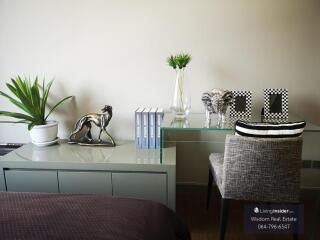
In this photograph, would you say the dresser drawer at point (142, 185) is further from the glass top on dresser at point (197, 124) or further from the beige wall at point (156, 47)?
the beige wall at point (156, 47)

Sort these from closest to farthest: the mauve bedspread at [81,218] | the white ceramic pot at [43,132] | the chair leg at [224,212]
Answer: the mauve bedspread at [81,218] → the chair leg at [224,212] → the white ceramic pot at [43,132]

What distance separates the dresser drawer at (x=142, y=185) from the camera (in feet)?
5.14

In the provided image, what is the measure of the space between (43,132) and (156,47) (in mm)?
1088

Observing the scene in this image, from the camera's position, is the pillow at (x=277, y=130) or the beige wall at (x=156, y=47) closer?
the pillow at (x=277, y=130)

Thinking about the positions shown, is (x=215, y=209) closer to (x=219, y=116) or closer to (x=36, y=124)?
(x=219, y=116)

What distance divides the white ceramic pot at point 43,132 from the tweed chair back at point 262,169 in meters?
1.32

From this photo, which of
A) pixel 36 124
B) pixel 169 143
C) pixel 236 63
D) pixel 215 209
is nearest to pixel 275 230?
pixel 215 209

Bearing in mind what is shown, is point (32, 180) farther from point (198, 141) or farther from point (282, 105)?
point (282, 105)

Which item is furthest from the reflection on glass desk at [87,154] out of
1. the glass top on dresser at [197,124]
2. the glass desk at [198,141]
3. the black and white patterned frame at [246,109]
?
the black and white patterned frame at [246,109]

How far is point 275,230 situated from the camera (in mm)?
1550

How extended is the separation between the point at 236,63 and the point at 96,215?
151 cm

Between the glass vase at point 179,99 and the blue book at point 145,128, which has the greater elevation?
the glass vase at point 179,99

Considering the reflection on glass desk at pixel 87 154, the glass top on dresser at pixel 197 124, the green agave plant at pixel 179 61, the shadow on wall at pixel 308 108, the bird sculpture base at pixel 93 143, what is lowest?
the reflection on glass desk at pixel 87 154

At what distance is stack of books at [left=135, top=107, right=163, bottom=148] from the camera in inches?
69.5
